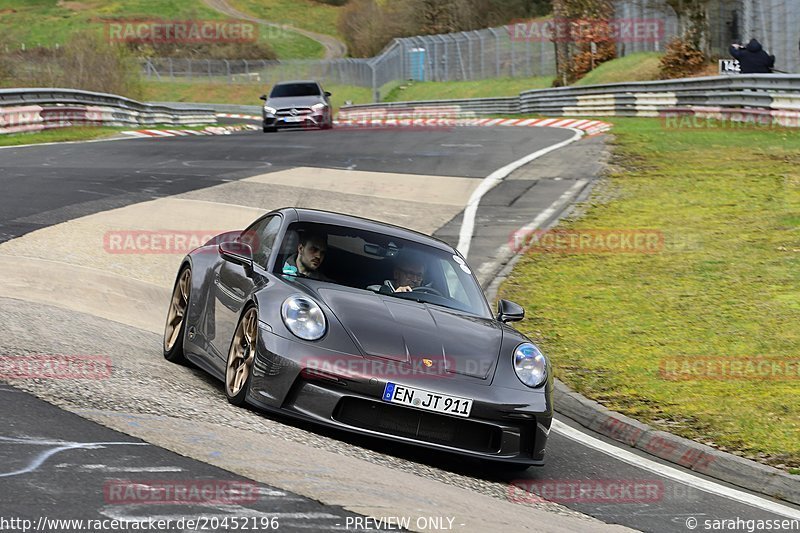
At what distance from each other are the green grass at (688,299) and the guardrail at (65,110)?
15122 millimetres

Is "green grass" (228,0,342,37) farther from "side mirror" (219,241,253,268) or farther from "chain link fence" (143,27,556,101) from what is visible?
"side mirror" (219,241,253,268)

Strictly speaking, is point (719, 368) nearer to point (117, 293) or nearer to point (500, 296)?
point (500, 296)

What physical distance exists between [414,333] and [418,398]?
566 millimetres

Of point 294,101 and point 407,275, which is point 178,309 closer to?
point 407,275

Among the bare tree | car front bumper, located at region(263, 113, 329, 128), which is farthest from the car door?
the bare tree

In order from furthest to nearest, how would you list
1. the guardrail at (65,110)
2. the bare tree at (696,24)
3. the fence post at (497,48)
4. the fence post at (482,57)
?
the fence post at (482,57) → the fence post at (497,48) → the bare tree at (696,24) → the guardrail at (65,110)

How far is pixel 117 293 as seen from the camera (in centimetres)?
1102

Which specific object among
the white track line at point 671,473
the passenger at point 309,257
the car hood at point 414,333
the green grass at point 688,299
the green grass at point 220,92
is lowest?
the green grass at point 220,92

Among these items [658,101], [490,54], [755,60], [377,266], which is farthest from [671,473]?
[490,54]

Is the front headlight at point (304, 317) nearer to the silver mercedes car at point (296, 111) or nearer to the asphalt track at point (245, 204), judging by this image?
the asphalt track at point (245, 204)

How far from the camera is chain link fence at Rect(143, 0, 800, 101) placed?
4081 centimetres

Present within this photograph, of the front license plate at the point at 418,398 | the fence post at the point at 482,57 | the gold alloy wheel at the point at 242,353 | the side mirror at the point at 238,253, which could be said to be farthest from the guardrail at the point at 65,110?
the fence post at the point at 482,57

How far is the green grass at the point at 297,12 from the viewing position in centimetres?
12436

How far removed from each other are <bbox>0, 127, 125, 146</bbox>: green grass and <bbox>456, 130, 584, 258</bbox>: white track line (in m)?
11.4
